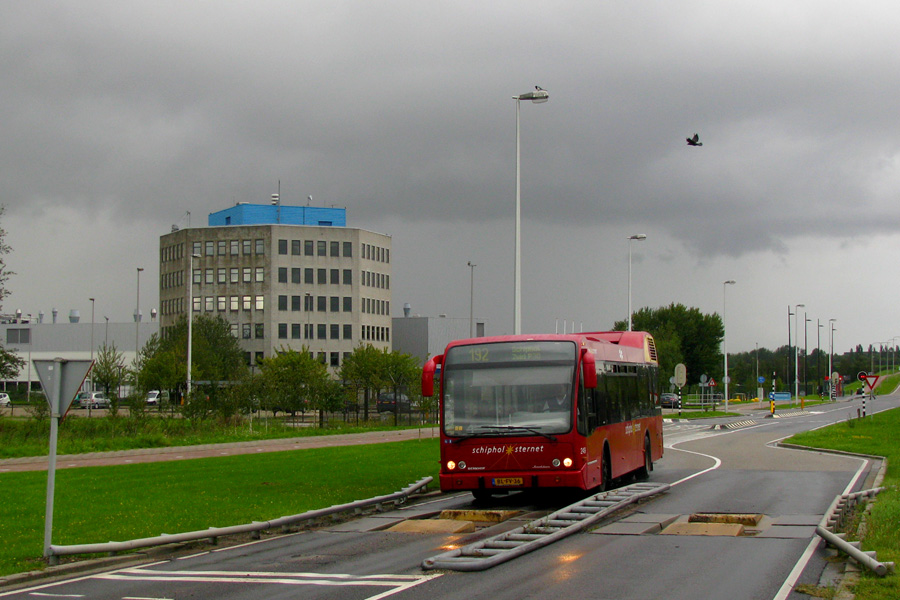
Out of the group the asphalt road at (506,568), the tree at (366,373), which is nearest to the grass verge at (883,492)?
the asphalt road at (506,568)

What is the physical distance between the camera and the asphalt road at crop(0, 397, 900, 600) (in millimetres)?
10039

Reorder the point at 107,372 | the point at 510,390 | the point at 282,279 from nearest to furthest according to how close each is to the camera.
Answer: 1. the point at 510,390
2. the point at 107,372
3. the point at 282,279

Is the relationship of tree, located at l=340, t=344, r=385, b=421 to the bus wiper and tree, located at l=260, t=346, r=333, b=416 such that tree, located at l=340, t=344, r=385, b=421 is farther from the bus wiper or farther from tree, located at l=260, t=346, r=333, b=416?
the bus wiper

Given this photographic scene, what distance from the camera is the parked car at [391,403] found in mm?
53237

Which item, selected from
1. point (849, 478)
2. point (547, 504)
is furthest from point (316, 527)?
point (849, 478)

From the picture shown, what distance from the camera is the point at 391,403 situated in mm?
56812

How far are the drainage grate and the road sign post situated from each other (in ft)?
15.0

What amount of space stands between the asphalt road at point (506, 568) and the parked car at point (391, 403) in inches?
1393

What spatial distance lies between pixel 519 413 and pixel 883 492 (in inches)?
265

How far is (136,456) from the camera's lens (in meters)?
32.5

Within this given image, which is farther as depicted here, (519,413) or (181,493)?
(181,493)

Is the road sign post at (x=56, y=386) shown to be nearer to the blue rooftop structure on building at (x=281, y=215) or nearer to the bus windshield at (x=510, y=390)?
the bus windshield at (x=510, y=390)

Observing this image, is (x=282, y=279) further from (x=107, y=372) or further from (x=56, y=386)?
(x=56, y=386)

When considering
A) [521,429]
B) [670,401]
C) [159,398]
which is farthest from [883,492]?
[670,401]
